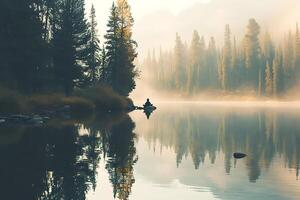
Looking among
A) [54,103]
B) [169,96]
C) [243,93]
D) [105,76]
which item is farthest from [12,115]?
[169,96]

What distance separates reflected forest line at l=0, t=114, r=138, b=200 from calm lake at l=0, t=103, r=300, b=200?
29 mm

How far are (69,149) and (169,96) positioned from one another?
532ft

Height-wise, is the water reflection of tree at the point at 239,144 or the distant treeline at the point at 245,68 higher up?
the distant treeline at the point at 245,68

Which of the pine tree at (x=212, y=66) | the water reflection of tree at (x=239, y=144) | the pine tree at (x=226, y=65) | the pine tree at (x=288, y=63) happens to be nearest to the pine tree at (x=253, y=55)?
the pine tree at (x=226, y=65)

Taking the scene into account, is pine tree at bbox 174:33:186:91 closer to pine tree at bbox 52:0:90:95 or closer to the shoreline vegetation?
the shoreline vegetation

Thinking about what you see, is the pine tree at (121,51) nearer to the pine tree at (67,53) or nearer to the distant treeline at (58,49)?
the distant treeline at (58,49)

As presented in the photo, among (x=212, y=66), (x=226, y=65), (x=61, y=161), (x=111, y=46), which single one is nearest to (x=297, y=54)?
(x=226, y=65)

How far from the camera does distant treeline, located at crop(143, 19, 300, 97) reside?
468 ft

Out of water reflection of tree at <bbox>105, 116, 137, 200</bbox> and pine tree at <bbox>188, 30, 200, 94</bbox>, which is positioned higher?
pine tree at <bbox>188, 30, 200, 94</bbox>

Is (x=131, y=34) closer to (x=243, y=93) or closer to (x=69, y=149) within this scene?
(x=69, y=149)

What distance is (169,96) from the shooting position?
605 ft

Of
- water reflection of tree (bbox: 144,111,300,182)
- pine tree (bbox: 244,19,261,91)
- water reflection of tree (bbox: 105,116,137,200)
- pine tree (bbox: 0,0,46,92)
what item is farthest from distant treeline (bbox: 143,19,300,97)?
water reflection of tree (bbox: 105,116,137,200)

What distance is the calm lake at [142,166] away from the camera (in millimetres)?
14188

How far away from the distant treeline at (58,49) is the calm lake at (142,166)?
15399 millimetres
